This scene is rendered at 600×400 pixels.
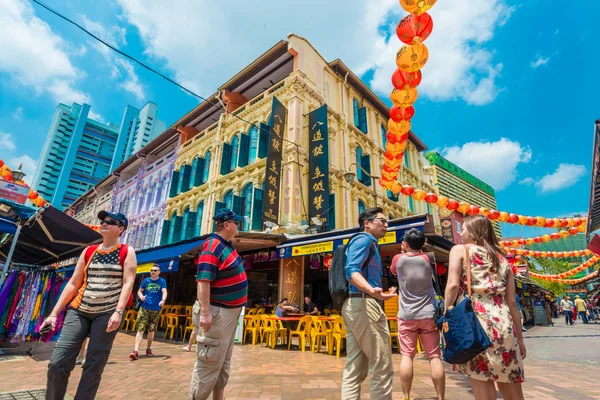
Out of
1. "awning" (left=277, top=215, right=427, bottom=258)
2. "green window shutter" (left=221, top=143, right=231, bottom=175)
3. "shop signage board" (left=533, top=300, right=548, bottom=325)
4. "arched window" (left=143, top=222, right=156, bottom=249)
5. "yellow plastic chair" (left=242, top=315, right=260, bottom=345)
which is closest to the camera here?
"awning" (left=277, top=215, right=427, bottom=258)

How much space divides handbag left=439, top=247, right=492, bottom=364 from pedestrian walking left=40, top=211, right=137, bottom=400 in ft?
7.49

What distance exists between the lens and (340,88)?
50.1 ft

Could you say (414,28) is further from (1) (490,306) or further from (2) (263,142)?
(2) (263,142)

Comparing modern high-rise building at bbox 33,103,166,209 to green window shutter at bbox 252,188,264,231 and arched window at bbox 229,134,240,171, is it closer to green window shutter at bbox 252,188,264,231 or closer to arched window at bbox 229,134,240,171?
arched window at bbox 229,134,240,171

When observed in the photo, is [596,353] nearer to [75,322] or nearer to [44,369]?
[75,322]

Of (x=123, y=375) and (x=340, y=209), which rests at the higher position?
(x=340, y=209)

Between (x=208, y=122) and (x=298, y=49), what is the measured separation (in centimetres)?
756

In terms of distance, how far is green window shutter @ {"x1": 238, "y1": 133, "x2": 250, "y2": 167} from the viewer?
43.5 ft

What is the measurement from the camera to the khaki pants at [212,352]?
201 centimetres

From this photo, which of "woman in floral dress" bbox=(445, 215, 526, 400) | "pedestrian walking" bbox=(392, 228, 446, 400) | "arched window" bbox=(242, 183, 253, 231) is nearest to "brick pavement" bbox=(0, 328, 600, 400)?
"pedestrian walking" bbox=(392, 228, 446, 400)

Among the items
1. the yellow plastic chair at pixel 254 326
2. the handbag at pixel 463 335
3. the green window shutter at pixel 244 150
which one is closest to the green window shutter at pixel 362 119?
the green window shutter at pixel 244 150

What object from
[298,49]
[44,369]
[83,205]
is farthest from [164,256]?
[83,205]

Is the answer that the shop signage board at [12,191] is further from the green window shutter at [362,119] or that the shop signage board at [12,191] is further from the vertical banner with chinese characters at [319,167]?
the green window shutter at [362,119]

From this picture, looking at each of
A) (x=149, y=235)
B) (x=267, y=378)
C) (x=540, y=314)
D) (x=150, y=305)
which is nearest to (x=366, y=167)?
(x=150, y=305)
